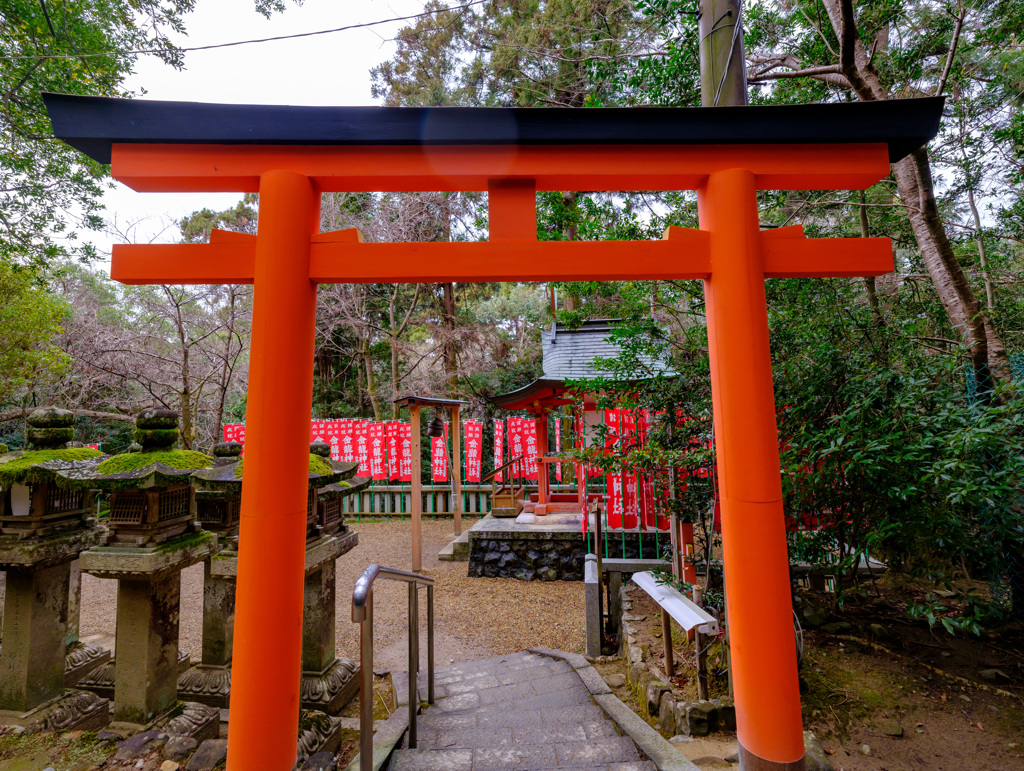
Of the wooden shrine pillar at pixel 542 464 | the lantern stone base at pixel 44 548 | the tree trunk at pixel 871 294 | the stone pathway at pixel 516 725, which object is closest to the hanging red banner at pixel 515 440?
the wooden shrine pillar at pixel 542 464

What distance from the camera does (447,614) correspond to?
6.89 meters

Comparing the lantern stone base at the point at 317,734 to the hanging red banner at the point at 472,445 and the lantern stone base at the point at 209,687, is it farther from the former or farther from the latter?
the hanging red banner at the point at 472,445

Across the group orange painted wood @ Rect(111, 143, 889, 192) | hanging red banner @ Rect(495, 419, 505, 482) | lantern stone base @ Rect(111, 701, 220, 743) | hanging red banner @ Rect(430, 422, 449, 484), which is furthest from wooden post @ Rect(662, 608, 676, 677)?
hanging red banner @ Rect(430, 422, 449, 484)

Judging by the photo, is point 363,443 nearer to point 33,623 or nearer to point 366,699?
point 33,623

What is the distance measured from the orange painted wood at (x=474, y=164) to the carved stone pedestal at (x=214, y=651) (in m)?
2.68

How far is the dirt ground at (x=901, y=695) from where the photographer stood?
103 inches

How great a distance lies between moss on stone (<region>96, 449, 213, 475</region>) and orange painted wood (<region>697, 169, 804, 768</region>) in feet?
11.0

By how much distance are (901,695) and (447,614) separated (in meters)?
5.32

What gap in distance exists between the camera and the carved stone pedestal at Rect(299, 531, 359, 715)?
3490mm

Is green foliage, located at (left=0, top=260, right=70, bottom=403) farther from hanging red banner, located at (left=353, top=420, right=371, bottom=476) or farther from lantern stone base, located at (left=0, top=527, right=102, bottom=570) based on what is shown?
lantern stone base, located at (left=0, top=527, right=102, bottom=570)

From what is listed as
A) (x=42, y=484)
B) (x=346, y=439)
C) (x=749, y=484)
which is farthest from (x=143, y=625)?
(x=346, y=439)

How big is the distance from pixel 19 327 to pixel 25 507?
21.1 feet

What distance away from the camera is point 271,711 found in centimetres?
223

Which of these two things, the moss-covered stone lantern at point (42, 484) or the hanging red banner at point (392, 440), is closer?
the moss-covered stone lantern at point (42, 484)
